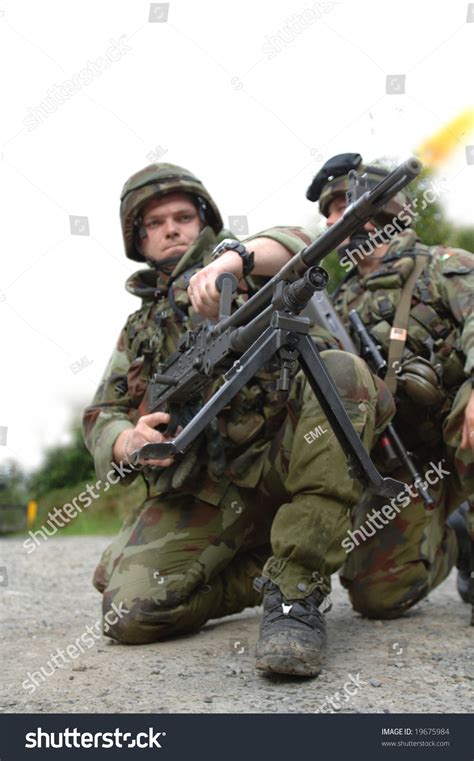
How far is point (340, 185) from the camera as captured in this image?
13.7 ft

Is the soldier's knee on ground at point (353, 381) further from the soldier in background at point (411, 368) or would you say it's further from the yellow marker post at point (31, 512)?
the yellow marker post at point (31, 512)

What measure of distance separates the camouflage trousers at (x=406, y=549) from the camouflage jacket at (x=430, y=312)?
0.56ft

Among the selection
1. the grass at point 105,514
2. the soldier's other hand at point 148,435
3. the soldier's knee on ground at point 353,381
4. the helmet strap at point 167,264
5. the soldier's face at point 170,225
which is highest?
the grass at point 105,514

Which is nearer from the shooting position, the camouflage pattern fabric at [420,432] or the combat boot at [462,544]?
the camouflage pattern fabric at [420,432]

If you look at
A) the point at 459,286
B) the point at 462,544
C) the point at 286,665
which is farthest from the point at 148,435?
the point at 462,544

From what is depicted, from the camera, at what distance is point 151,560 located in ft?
12.0

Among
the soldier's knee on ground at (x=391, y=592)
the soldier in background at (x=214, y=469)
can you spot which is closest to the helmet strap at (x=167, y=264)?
the soldier in background at (x=214, y=469)

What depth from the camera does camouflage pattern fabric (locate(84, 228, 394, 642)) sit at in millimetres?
2951

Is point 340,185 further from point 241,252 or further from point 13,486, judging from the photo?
point 13,486

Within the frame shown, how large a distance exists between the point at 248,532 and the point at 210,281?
120cm

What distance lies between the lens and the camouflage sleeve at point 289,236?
3463 millimetres

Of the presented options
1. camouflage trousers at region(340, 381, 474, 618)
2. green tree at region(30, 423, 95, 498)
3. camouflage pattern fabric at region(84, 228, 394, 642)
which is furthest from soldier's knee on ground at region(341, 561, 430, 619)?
green tree at region(30, 423, 95, 498)

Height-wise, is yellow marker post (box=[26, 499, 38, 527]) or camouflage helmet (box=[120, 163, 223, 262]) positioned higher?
yellow marker post (box=[26, 499, 38, 527])

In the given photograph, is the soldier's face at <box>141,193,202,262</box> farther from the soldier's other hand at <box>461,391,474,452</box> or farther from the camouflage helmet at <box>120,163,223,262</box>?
the soldier's other hand at <box>461,391,474,452</box>
